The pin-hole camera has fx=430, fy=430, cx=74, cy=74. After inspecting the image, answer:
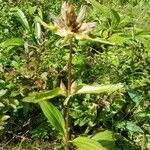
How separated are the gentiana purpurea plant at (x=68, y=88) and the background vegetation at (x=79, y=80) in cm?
24

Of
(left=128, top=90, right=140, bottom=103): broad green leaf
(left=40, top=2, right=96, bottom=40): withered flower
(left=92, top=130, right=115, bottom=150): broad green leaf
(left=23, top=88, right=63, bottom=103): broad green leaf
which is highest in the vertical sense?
(left=40, top=2, right=96, bottom=40): withered flower

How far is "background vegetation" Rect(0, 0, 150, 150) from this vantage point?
2988 millimetres

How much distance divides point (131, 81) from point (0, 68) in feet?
3.36

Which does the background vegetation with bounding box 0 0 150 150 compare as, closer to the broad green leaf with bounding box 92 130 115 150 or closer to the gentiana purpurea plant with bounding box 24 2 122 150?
the broad green leaf with bounding box 92 130 115 150

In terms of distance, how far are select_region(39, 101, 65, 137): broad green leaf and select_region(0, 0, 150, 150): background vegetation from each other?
0.66ft

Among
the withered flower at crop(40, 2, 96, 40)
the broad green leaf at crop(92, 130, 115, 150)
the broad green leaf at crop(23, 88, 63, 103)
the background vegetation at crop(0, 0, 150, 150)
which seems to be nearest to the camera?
the withered flower at crop(40, 2, 96, 40)

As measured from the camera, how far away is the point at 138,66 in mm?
3580

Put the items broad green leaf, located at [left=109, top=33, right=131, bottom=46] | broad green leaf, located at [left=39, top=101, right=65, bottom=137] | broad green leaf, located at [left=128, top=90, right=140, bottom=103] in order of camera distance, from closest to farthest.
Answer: broad green leaf, located at [left=39, top=101, right=65, bottom=137] → broad green leaf, located at [left=128, top=90, right=140, bottom=103] → broad green leaf, located at [left=109, top=33, right=131, bottom=46]

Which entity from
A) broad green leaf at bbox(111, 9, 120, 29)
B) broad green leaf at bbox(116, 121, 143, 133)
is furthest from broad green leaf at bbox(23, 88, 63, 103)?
broad green leaf at bbox(111, 9, 120, 29)

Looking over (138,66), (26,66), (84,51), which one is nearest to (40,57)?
(26,66)

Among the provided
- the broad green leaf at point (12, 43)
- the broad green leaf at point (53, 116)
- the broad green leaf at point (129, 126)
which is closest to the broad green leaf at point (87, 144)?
the broad green leaf at point (53, 116)

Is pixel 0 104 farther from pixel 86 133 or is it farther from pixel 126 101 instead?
pixel 126 101

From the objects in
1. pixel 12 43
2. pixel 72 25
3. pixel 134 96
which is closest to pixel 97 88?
pixel 72 25

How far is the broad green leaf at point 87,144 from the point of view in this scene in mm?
2609
